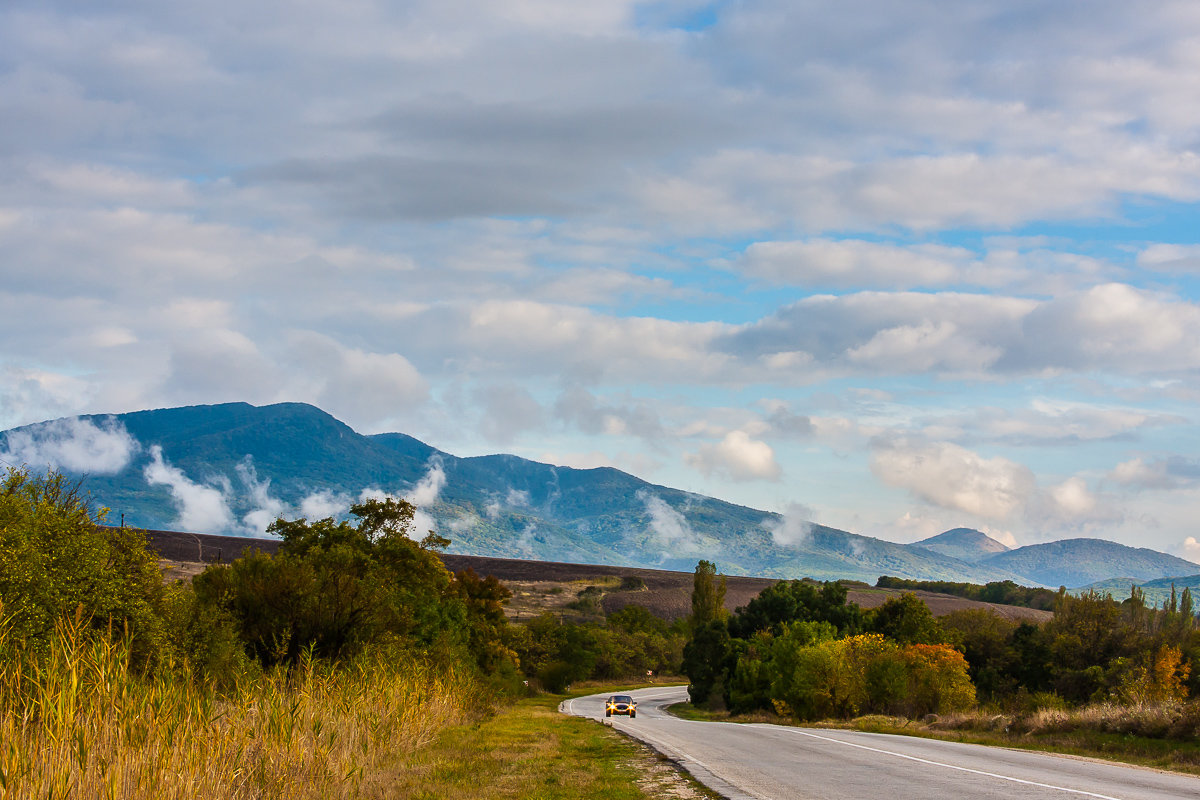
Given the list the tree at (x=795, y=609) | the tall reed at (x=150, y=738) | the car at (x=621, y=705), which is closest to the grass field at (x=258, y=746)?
the tall reed at (x=150, y=738)

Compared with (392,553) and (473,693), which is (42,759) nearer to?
(473,693)

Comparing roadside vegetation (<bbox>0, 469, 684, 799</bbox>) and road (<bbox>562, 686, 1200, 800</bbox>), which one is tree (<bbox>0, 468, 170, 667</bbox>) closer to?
roadside vegetation (<bbox>0, 469, 684, 799</bbox>)

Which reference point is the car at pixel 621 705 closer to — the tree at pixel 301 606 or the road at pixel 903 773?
the tree at pixel 301 606

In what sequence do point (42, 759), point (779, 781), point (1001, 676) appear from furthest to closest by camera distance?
point (1001, 676) → point (779, 781) → point (42, 759)

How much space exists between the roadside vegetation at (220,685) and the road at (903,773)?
2.70m

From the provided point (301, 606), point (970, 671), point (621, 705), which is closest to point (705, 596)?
point (970, 671)

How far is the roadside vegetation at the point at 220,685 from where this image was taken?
11.5m

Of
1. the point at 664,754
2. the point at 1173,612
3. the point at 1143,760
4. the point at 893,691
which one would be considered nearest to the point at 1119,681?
the point at 893,691

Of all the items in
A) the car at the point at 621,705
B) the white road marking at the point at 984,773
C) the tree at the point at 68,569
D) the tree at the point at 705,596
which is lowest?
the car at the point at 621,705

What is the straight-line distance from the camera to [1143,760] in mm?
23328

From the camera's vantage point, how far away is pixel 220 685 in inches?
996

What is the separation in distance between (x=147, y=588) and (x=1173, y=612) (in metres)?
75.4

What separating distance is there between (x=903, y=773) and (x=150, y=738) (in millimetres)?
13117

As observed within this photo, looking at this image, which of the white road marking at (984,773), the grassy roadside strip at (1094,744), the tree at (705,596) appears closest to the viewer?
the white road marking at (984,773)
